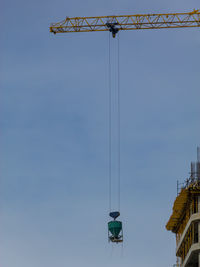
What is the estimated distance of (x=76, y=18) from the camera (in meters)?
193

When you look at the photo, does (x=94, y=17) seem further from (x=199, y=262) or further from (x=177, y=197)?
(x=199, y=262)

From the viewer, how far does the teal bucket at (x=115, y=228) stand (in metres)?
136

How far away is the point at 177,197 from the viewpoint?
132375mm

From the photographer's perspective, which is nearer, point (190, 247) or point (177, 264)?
point (190, 247)

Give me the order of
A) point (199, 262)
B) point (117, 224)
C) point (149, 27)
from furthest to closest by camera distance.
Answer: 1. point (149, 27)
2. point (117, 224)
3. point (199, 262)

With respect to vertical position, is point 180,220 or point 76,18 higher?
point 76,18

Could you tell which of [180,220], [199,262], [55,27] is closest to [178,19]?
[55,27]

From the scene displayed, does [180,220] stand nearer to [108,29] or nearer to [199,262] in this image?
[199,262]

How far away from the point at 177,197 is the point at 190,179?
410 centimetres

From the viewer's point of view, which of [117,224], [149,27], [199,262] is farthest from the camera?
[149,27]

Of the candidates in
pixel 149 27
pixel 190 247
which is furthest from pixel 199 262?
pixel 149 27

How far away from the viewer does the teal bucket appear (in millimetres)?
136500

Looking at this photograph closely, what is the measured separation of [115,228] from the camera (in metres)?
136

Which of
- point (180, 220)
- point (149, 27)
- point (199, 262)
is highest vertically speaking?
Result: point (149, 27)
